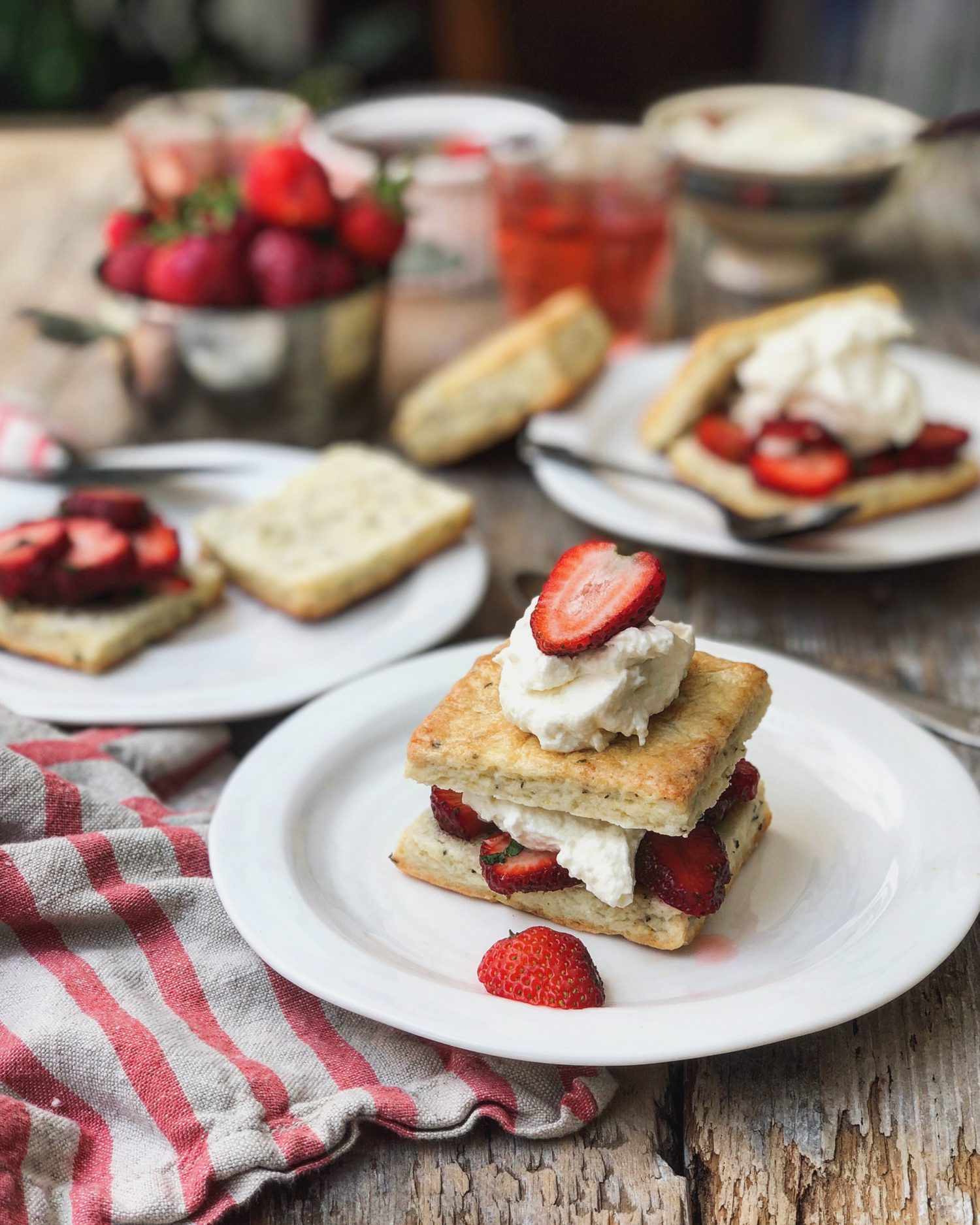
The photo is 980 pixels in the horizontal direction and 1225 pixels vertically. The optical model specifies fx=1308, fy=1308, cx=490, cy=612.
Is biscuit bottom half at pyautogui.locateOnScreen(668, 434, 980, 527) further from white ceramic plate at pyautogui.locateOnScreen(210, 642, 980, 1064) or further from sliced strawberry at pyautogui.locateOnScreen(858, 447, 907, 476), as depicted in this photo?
white ceramic plate at pyautogui.locateOnScreen(210, 642, 980, 1064)

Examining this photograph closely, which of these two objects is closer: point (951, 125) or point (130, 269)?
point (130, 269)

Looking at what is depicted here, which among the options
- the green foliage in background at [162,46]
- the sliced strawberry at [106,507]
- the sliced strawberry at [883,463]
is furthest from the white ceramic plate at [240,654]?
the green foliage in background at [162,46]

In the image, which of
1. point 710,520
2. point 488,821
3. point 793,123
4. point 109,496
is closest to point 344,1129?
point 488,821

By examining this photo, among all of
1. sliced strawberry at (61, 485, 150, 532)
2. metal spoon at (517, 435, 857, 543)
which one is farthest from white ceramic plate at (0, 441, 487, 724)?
metal spoon at (517, 435, 857, 543)

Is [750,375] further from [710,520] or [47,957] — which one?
[47,957]

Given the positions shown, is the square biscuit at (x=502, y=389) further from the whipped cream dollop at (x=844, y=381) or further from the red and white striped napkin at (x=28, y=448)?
the red and white striped napkin at (x=28, y=448)

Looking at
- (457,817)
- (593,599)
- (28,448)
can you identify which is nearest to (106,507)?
(28,448)

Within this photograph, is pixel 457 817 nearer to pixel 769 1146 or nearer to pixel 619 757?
pixel 619 757
